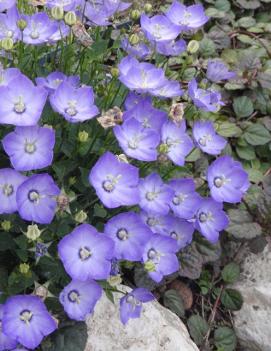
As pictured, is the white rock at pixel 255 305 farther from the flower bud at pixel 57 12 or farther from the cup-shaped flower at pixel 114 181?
the flower bud at pixel 57 12

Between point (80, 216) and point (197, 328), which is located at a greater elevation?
point (80, 216)

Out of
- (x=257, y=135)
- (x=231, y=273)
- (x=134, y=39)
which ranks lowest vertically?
(x=231, y=273)

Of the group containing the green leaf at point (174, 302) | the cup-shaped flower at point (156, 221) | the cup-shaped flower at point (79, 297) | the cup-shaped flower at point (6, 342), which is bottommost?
the green leaf at point (174, 302)

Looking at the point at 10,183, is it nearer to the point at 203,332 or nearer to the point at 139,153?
the point at 139,153

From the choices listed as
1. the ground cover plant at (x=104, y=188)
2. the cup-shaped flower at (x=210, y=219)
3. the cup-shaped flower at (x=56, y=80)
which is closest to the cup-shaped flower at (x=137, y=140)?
the ground cover plant at (x=104, y=188)

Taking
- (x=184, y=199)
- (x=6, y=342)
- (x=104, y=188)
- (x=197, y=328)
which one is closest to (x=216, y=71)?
(x=184, y=199)

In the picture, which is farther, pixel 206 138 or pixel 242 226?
pixel 242 226

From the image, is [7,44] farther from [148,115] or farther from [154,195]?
[154,195]
